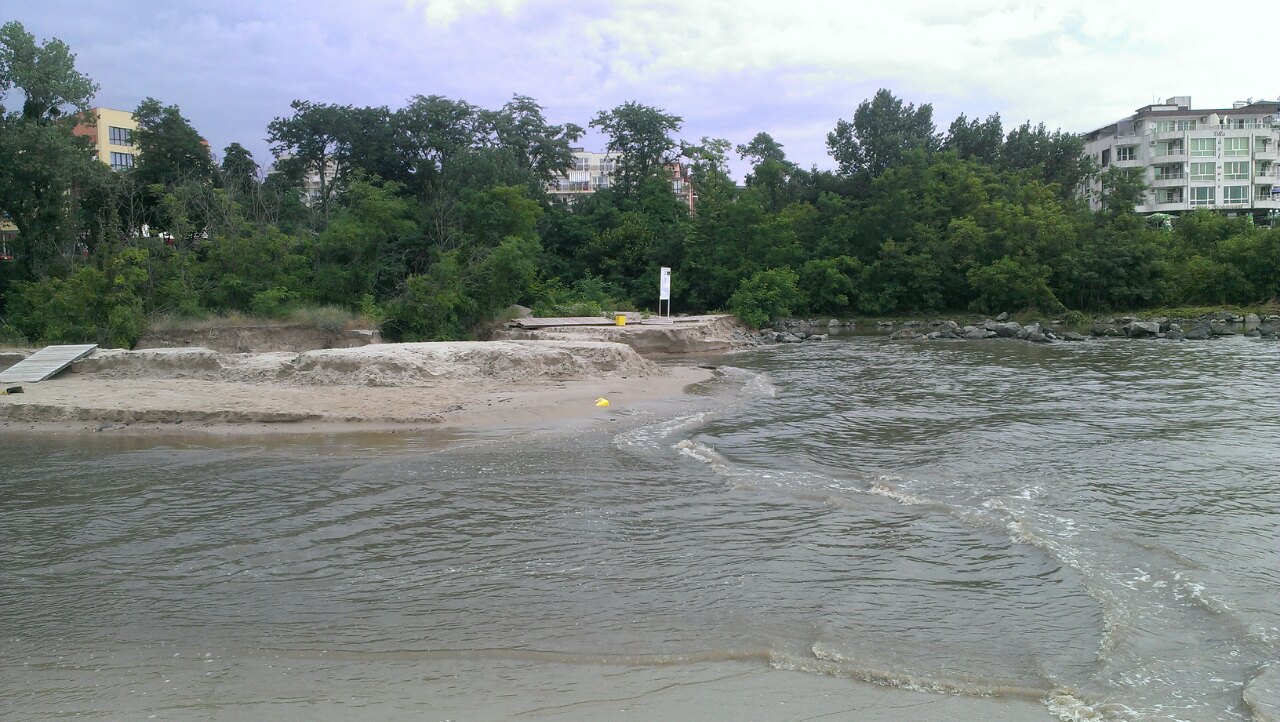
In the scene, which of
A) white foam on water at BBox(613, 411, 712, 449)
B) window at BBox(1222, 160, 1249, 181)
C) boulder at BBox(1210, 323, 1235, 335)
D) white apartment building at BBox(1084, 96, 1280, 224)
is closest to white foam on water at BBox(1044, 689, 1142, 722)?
white foam on water at BBox(613, 411, 712, 449)

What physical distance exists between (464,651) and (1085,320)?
43379mm

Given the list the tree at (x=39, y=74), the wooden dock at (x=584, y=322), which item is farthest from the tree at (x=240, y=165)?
the wooden dock at (x=584, y=322)

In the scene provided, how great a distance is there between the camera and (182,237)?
27.2 meters

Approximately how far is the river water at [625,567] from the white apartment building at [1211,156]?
71.8 meters

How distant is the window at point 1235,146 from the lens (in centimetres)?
7094

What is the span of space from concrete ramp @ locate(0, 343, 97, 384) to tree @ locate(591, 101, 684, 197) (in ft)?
124

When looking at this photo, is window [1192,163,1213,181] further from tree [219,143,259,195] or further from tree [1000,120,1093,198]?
tree [219,143,259,195]

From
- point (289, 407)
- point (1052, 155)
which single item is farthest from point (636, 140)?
point (289, 407)

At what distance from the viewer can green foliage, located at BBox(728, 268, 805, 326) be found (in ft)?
132

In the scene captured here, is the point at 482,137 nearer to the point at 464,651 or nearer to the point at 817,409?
the point at 817,409

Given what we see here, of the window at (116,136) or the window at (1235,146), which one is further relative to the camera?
the window at (1235,146)

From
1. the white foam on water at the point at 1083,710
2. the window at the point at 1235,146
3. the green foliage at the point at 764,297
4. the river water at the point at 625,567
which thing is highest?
→ the window at the point at 1235,146

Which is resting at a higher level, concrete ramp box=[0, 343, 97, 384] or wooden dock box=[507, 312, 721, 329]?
wooden dock box=[507, 312, 721, 329]

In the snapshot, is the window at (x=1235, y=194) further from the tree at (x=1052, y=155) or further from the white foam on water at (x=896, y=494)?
the white foam on water at (x=896, y=494)
